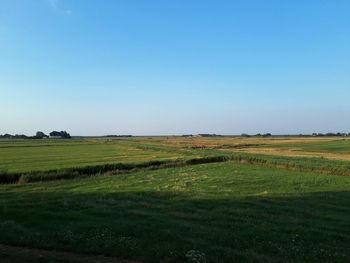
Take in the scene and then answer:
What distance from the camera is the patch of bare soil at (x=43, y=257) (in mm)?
9969

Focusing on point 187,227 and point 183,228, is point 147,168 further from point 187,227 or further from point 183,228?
point 183,228

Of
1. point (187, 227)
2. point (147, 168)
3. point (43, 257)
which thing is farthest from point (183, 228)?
point (147, 168)

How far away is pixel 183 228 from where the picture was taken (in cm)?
1440

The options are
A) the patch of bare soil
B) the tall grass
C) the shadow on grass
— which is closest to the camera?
the patch of bare soil

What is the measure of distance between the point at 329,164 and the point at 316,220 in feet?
118

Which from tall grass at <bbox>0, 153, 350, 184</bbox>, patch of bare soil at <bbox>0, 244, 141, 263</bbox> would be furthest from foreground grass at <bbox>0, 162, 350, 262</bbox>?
tall grass at <bbox>0, 153, 350, 184</bbox>

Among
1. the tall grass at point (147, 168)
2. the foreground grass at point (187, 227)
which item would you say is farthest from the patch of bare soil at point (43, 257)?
the tall grass at point (147, 168)

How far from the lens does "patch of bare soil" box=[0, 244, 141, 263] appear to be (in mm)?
9969

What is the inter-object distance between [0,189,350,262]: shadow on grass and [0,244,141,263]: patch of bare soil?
42 cm

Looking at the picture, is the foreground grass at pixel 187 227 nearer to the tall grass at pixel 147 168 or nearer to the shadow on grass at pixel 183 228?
the shadow on grass at pixel 183 228

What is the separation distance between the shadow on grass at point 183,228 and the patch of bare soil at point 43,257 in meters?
0.42

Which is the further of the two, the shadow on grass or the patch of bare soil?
the shadow on grass

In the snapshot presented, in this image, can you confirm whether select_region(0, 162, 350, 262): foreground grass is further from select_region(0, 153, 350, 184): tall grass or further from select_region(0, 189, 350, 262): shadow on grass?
select_region(0, 153, 350, 184): tall grass

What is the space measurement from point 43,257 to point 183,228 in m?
5.41
